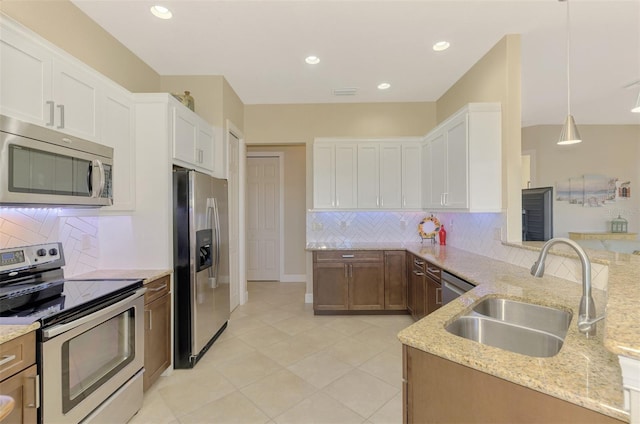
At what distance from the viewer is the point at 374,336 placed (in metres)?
3.09

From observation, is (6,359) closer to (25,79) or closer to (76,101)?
(25,79)

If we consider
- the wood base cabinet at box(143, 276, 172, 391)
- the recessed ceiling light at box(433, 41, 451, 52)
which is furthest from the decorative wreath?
the wood base cabinet at box(143, 276, 172, 391)

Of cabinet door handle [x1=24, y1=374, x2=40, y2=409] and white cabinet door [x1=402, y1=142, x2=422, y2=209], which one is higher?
white cabinet door [x1=402, y1=142, x2=422, y2=209]

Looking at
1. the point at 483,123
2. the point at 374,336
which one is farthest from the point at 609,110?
the point at 374,336

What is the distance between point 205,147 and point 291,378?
254 cm

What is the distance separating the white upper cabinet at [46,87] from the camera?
4.81 feet

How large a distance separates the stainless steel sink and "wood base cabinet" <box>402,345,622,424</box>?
27cm

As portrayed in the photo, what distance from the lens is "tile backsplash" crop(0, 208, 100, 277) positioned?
5.81 feet

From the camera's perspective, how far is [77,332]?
1.50 m

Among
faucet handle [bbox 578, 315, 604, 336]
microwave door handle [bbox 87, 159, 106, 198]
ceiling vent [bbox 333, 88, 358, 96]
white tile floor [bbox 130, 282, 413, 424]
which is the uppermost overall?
ceiling vent [bbox 333, 88, 358, 96]

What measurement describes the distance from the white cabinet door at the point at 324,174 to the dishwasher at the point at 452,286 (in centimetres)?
182

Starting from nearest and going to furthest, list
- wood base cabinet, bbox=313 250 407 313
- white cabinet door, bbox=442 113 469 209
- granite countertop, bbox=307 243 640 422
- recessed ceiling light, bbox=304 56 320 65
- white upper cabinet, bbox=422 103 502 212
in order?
granite countertop, bbox=307 243 640 422 < white upper cabinet, bbox=422 103 502 212 < white cabinet door, bbox=442 113 469 209 < recessed ceiling light, bbox=304 56 320 65 < wood base cabinet, bbox=313 250 407 313

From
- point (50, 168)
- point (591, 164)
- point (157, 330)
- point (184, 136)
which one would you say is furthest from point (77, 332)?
point (591, 164)

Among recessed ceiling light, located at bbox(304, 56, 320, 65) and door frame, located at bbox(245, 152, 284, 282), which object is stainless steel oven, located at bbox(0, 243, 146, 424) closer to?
recessed ceiling light, located at bbox(304, 56, 320, 65)
